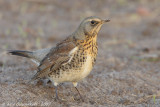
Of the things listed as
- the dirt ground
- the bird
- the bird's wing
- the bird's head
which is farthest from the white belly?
the dirt ground

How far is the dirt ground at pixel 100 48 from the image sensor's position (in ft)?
17.7

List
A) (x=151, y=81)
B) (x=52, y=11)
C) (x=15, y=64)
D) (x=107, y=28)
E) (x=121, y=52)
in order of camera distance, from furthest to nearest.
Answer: (x=52, y=11) → (x=107, y=28) → (x=121, y=52) → (x=15, y=64) → (x=151, y=81)

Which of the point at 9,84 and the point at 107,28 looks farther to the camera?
the point at 107,28

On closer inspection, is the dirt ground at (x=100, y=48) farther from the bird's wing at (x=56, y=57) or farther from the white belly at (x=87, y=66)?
the white belly at (x=87, y=66)

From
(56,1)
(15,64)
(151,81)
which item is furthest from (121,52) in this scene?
(56,1)

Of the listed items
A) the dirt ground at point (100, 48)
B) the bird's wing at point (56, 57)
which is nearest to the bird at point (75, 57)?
the bird's wing at point (56, 57)

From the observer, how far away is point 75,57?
5.12 metres

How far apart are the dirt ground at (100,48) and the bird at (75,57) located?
39cm

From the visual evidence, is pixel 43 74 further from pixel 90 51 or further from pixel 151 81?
pixel 151 81

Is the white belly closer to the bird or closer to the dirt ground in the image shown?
the bird

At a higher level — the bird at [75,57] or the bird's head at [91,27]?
the bird's head at [91,27]

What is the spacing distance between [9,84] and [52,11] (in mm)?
7639

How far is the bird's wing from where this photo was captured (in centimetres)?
520

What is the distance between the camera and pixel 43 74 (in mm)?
5508
